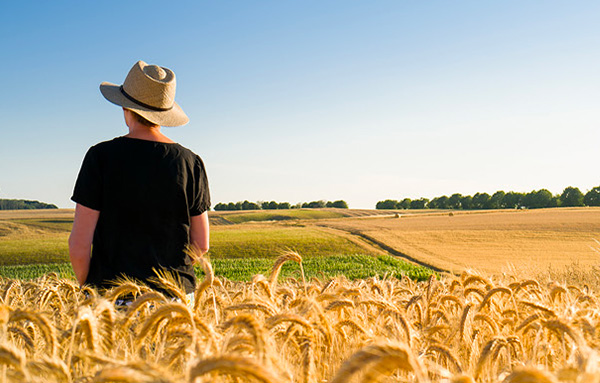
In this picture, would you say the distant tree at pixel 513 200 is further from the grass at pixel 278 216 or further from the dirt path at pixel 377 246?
the dirt path at pixel 377 246

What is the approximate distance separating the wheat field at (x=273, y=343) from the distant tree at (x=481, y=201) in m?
101

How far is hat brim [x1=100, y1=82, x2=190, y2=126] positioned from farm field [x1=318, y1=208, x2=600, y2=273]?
17698 millimetres

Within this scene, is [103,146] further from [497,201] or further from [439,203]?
[439,203]

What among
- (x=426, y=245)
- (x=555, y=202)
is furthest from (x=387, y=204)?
(x=426, y=245)

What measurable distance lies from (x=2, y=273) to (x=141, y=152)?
19250mm

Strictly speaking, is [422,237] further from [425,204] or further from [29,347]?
[425,204]

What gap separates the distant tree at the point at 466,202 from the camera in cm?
10026

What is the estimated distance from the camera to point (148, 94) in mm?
3160

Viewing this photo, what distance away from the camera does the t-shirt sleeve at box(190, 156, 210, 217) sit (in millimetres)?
3209

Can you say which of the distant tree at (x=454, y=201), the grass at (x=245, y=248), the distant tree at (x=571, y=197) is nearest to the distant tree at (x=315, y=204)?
the distant tree at (x=454, y=201)

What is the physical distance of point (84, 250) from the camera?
9.35ft

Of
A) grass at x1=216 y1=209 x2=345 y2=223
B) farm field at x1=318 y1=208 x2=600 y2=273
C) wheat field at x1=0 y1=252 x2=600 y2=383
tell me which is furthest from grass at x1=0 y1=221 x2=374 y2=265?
grass at x1=216 y1=209 x2=345 y2=223

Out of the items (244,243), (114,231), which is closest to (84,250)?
(114,231)

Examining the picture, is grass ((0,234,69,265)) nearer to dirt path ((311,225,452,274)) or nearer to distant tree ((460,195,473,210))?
dirt path ((311,225,452,274))
